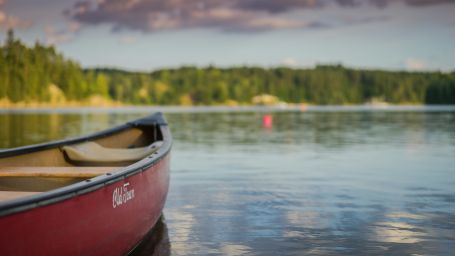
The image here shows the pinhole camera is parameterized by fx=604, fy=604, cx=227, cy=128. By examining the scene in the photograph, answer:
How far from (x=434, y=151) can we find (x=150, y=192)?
24.2 metres

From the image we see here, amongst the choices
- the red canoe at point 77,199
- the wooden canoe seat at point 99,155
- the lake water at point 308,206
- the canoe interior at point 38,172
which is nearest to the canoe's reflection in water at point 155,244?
the lake water at point 308,206

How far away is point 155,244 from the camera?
11.5m

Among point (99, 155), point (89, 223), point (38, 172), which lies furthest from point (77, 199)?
point (99, 155)

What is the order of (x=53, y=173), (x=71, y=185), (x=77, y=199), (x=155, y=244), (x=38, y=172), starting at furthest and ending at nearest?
1. (x=155, y=244)
2. (x=38, y=172)
3. (x=53, y=173)
4. (x=71, y=185)
5. (x=77, y=199)

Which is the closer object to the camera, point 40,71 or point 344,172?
point 344,172

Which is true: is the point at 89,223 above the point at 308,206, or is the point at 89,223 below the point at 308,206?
above

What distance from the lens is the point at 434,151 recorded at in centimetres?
3161

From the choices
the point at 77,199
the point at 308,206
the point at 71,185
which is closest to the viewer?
the point at 77,199

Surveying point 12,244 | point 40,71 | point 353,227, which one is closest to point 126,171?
point 12,244

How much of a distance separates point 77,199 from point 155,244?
14.5 ft

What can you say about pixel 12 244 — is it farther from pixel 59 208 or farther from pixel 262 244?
pixel 262 244

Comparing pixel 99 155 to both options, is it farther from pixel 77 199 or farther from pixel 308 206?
pixel 77 199

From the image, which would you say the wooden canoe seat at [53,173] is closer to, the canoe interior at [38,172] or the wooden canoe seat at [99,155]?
the canoe interior at [38,172]

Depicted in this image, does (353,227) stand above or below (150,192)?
below
